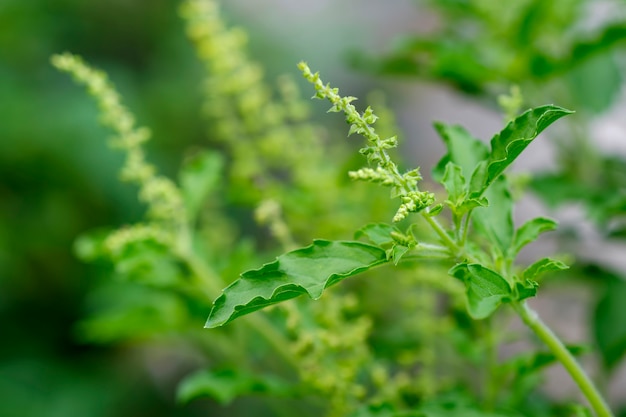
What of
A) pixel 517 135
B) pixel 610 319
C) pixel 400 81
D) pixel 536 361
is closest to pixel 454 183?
pixel 517 135

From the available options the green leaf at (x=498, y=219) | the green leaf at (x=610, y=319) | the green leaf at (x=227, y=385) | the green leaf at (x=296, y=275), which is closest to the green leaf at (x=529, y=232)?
the green leaf at (x=498, y=219)

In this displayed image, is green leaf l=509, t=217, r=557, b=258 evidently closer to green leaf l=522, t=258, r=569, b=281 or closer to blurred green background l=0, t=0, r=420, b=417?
green leaf l=522, t=258, r=569, b=281

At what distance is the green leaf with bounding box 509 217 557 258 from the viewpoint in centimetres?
58

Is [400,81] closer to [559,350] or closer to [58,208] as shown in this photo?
[58,208]

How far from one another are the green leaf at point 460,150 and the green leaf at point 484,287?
0.11 m

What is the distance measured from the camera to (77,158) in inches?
68.9

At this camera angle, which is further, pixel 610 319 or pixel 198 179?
pixel 610 319

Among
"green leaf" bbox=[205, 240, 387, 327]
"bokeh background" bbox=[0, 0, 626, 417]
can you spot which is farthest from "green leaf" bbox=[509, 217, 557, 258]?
"bokeh background" bbox=[0, 0, 626, 417]

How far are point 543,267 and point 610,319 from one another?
19.0 inches

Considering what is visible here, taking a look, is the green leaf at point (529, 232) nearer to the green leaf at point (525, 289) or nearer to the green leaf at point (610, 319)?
the green leaf at point (525, 289)

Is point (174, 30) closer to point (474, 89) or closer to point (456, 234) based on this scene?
point (474, 89)

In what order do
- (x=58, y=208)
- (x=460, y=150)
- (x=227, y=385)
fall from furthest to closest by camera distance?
1. (x=58, y=208)
2. (x=227, y=385)
3. (x=460, y=150)

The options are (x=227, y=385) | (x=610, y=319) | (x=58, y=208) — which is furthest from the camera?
(x=58, y=208)

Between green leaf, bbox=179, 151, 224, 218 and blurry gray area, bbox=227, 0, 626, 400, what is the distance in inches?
35.4
